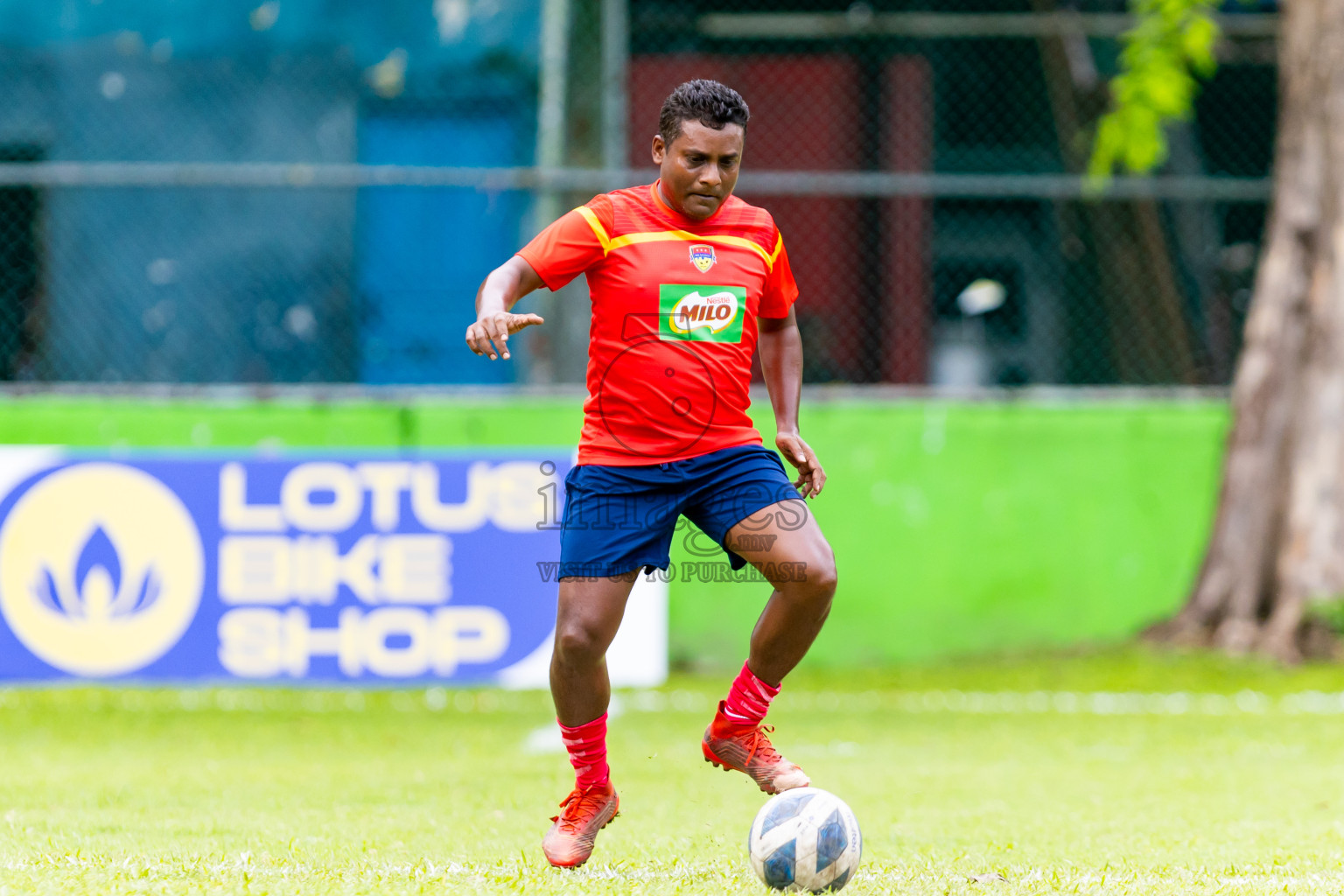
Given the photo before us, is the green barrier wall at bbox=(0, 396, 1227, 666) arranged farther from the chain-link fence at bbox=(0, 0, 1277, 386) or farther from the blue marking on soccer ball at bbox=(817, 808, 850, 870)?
the blue marking on soccer ball at bbox=(817, 808, 850, 870)

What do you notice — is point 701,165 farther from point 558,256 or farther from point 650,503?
point 650,503

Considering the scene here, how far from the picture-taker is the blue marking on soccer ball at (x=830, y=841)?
12.0 ft

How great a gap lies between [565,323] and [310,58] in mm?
2953

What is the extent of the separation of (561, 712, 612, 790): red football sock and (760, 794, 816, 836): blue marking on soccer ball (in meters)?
0.62

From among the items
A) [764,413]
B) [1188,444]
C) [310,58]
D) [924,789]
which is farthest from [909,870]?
[310,58]

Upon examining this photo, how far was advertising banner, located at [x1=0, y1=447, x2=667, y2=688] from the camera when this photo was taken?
8.52m

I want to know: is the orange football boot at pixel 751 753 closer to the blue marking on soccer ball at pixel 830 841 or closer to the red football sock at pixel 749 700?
the red football sock at pixel 749 700

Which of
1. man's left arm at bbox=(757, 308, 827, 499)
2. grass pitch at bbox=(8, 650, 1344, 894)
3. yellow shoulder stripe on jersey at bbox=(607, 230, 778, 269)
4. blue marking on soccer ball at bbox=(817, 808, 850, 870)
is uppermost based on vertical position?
yellow shoulder stripe on jersey at bbox=(607, 230, 778, 269)

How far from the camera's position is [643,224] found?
169 inches

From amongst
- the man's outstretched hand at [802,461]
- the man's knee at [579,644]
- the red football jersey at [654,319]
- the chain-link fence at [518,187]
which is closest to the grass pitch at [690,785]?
the man's knee at [579,644]

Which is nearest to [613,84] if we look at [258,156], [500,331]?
[258,156]

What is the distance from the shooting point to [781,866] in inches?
144

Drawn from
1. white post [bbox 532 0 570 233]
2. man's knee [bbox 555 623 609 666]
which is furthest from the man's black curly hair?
white post [bbox 532 0 570 233]

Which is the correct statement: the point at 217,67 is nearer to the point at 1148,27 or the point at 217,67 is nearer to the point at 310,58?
the point at 310,58
